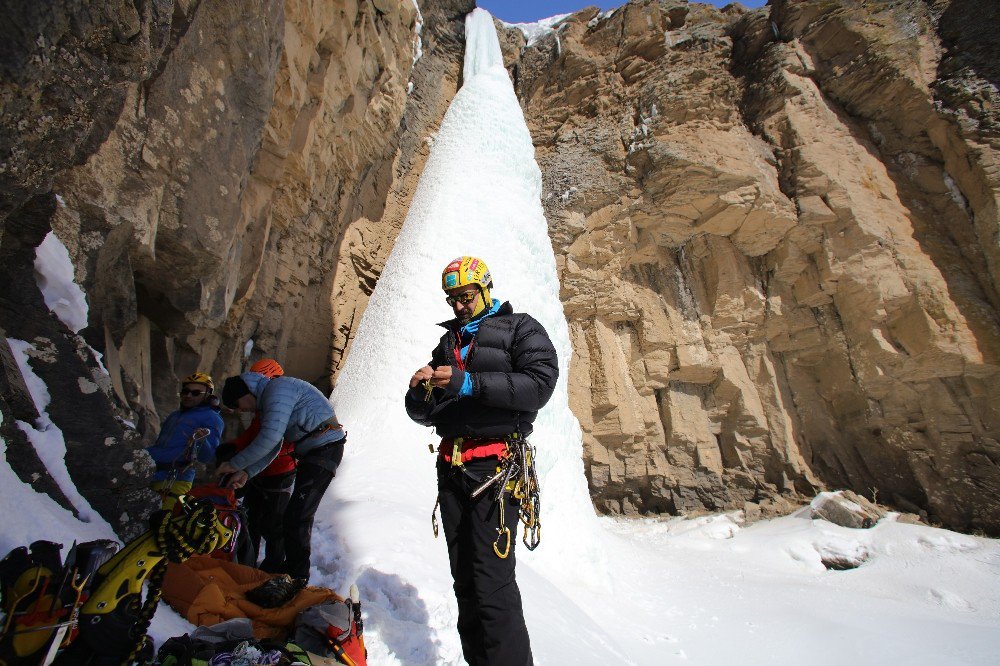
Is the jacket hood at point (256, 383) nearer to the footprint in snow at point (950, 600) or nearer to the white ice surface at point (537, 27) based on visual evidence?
the footprint in snow at point (950, 600)

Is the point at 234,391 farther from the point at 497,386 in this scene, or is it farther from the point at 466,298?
the point at 497,386

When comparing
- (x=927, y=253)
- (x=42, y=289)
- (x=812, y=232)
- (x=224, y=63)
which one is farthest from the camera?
(x=812, y=232)

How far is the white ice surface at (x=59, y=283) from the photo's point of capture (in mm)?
2104

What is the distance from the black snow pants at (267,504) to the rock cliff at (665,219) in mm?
1194

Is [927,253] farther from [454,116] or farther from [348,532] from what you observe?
[348,532]

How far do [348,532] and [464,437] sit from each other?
4.56ft

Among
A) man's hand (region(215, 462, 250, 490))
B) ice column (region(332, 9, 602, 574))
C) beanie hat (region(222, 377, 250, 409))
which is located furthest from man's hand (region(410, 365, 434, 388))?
ice column (region(332, 9, 602, 574))

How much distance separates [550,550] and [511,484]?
268cm

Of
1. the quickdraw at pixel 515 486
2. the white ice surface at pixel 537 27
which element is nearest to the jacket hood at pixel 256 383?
the quickdraw at pixel 515 486

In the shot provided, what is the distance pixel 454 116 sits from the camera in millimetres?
8492

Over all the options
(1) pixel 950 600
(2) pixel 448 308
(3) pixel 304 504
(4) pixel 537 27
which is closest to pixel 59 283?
(3) pixel 304 504

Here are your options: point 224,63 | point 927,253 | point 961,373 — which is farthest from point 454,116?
point 961,373

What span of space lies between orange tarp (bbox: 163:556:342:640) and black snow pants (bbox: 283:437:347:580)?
34 centimetres

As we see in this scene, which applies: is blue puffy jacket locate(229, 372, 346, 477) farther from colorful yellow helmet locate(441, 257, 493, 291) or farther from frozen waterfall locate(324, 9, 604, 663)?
colorful yellow helmet locate(441, 257, 493, 291)
